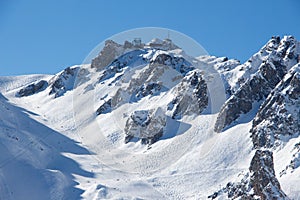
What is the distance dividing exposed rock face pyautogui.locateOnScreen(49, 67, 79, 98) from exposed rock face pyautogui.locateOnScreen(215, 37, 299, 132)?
61.7 m

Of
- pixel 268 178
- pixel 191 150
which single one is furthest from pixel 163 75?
pixel 268 178

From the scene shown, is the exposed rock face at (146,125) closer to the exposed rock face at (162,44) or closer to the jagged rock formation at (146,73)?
the jagged rock formation at (146,73)

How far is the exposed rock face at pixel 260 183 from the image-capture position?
57.0 m

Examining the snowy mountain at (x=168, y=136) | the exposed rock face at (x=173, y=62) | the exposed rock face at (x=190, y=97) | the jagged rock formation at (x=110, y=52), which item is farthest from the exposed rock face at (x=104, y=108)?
the jagged rock formation at (x=110, y=52)

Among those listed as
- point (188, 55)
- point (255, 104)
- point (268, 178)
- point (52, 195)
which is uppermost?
point (188, 55)

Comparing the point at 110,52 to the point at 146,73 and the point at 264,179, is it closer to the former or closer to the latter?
the point at 146,73

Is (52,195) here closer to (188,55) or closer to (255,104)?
(255,104)

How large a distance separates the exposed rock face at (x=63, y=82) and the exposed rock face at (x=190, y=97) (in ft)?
146

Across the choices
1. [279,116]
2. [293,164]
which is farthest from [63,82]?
[293,164]

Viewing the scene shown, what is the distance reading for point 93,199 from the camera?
67.6 m

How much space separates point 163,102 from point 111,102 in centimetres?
1558

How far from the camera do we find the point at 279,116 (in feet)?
268

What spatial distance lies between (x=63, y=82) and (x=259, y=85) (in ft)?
224

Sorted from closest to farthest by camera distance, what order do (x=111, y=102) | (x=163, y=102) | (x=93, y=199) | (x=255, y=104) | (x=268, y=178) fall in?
(x=268, y=178) → (x=93, y=199) → (x=255, y=104) → (x=163, y=102) → (x=111, y=102)
